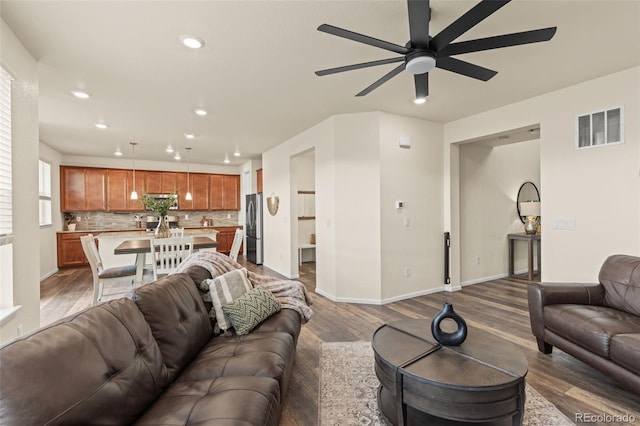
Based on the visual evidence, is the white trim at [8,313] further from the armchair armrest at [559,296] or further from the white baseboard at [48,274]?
the white baseboard at [48,274]

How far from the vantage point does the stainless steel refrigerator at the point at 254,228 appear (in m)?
6.88

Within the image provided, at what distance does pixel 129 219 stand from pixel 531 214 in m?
9.05

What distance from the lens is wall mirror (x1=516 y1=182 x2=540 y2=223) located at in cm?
578

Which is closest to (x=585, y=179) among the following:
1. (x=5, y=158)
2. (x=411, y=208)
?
(x=411, y=208)

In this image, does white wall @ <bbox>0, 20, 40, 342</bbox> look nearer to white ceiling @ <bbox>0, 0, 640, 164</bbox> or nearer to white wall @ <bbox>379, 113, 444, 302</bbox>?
white ceiling @ <bbox>0, 0, 640, 164</bbox>

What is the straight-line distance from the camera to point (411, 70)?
1.95 metres

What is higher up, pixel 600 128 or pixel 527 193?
pixel 600 128

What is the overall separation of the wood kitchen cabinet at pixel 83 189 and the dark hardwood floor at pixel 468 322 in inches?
66.7

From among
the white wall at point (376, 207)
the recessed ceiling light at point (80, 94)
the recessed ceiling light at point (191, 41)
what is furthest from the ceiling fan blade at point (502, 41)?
Result: the recessed ceiling light at point (80, 94)

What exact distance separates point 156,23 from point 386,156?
2946 millimetres

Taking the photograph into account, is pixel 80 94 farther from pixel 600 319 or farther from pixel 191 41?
pixel 600 319

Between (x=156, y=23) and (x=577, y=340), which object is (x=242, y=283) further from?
(x=577, y=340)

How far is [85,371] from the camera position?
1.07 metres

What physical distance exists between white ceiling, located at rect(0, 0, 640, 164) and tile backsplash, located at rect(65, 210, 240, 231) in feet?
11.0
